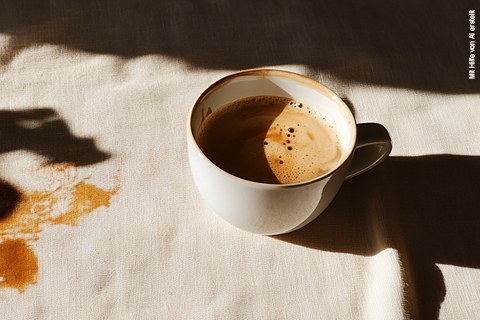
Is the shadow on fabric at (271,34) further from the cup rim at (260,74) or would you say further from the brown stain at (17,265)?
the brown stain at (17,265)

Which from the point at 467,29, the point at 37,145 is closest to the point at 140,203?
the point at 37,145

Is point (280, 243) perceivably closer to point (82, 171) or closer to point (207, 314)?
point (207, 314)

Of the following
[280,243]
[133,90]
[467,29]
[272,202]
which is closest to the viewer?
[272,202]

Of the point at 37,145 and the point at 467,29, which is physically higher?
the point at 467,29

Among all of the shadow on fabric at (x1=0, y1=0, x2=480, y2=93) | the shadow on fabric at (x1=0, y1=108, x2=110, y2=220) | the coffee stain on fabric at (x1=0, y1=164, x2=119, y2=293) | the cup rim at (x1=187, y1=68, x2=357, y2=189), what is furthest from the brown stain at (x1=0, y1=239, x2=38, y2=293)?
the shadow on fabric at (x1=0, y1=0, x2=480, y2=93)

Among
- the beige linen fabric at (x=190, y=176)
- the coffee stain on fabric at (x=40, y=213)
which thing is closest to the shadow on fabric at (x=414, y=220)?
the beige linen fabric at (x=190, y=176)

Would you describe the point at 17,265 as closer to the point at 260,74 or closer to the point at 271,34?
the point at 260,74
